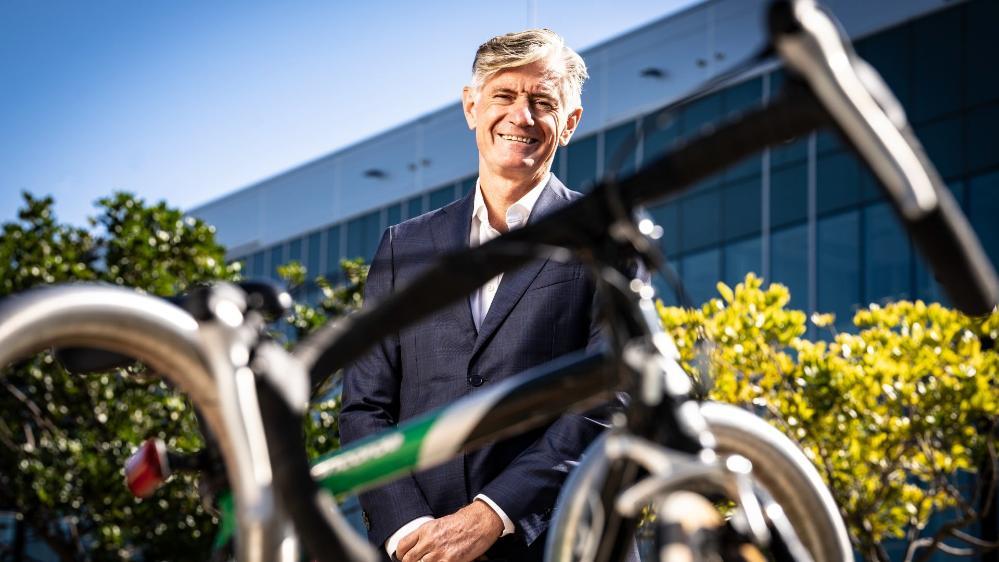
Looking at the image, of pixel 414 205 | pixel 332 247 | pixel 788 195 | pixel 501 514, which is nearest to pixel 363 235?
pixel 332 247

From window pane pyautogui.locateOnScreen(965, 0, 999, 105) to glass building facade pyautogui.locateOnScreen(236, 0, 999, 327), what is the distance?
18mm

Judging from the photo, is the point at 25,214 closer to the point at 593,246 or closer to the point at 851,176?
the point at 851,176

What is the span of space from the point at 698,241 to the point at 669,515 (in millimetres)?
21634

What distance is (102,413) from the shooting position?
1382cm

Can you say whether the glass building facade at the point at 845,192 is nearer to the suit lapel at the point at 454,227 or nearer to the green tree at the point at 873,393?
the green tree at the point at 873,393

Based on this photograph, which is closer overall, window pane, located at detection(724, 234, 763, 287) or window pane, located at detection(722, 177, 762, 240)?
Answer: window pane, located at detection(724, 234, 763, 287)

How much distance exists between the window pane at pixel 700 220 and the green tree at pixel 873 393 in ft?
35.5

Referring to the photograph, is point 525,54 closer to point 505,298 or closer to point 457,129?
point 505,298

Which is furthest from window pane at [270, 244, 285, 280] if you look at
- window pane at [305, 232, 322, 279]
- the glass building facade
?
the glass building facade

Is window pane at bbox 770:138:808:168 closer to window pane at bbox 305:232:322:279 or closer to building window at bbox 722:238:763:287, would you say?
building window at bbox 722:238:763:287

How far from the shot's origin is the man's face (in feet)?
12.5

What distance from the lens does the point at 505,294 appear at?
3598mm

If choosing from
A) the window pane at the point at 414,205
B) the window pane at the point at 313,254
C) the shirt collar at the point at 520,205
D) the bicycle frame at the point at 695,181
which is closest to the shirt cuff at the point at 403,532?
the shirt collar at the point at 520,205

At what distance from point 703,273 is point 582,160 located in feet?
12.9
